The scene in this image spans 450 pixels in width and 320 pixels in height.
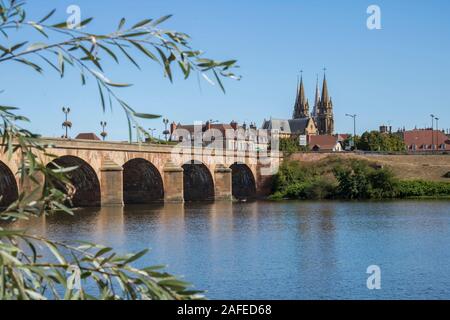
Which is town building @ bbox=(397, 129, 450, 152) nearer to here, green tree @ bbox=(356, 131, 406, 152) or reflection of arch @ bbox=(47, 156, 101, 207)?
green tree @ bbox=(356, 131, 406, 152)

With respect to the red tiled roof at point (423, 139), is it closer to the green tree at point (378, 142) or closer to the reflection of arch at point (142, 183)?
the green tree at point (378, 142)

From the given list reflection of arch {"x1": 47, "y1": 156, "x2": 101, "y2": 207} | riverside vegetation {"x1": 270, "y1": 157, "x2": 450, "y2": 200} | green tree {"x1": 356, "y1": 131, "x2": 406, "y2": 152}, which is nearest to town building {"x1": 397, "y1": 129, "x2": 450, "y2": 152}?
green tree {"x1": 356, "y1": 131, "x2": 406, "y2": 152}

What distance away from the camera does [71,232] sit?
31.5 meters

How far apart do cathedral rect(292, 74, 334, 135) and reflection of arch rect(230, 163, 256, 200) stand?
222ft

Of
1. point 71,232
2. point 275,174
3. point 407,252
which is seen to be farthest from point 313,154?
point 407,252

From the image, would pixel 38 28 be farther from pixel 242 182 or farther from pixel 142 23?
pixel 242 182

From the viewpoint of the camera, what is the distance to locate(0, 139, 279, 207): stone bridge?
48531mm

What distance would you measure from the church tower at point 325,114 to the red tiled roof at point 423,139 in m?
24.9

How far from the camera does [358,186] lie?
208ft

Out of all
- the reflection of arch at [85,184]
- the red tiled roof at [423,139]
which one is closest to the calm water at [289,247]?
the reflection of arch at [85,184]

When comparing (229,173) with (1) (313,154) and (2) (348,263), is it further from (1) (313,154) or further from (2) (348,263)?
(2) (348,263)

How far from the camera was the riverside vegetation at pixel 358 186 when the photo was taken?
6328 centimetres

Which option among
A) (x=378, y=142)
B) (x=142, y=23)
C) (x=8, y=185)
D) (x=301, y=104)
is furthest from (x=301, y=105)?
(x=142, y=23)
